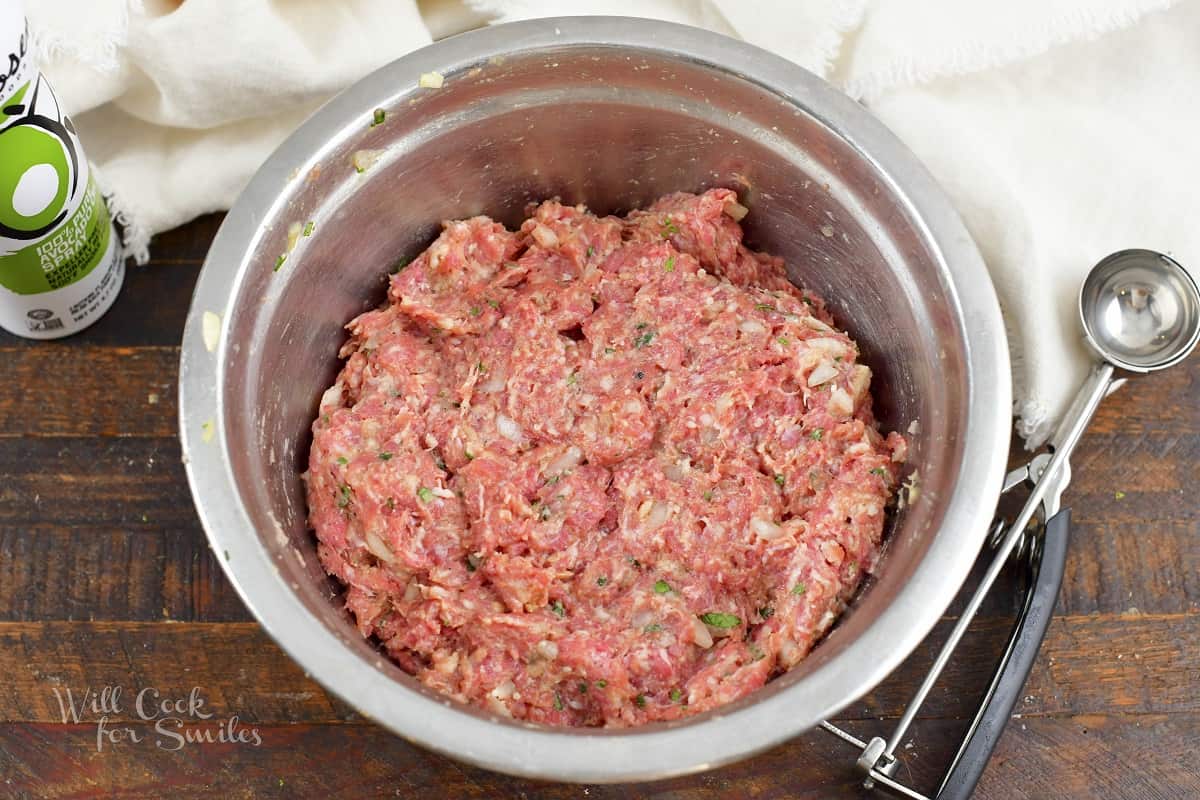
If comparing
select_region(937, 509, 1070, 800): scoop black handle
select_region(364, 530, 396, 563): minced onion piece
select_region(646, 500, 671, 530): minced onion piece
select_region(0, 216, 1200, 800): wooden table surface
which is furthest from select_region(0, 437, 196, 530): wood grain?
select_region(937, 509, 1070, 800): scoop black handle

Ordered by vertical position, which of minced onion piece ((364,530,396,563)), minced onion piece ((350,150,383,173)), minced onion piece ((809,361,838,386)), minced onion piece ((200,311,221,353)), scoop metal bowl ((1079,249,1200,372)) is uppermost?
scoop metal bowl ((1079,249,1200,372))

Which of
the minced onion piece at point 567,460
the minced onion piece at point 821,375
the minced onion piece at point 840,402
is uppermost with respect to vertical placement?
the minced onion piece at point 821,375

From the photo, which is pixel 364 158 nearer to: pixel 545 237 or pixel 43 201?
pixel 545 237

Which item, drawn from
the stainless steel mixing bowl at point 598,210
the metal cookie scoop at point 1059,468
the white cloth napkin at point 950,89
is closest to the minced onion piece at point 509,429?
the stainless steel mixing bowl at point 598,210

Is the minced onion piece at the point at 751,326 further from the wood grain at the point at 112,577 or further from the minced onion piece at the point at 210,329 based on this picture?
the wood grain at the point at 112,577

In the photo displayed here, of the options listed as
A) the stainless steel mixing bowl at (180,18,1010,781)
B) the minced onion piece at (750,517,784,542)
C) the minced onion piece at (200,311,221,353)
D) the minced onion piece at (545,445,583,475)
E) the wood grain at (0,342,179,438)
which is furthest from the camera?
the wood grain at (0,342,179,438)

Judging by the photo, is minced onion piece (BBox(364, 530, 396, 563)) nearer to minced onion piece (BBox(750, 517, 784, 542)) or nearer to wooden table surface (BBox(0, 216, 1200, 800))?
wooden table surface (BBox(0, 216, 1200, 800))

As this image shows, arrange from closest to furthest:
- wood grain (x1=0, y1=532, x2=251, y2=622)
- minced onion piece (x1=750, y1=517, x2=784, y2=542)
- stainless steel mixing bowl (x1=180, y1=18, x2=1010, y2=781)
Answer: stainless steel mixing bowl (x1=180, y1=18, x2=1010, y2=781)
minced onion piece (x1=750, y1=517, x2=784, y2=542)
wood grain (x1=0, y1=532, x2=251, y2=622)
